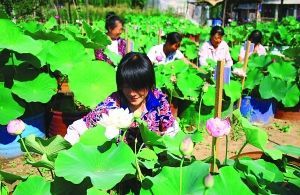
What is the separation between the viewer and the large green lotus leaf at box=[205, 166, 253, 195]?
1.47 m

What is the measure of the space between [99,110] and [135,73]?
0.31 m

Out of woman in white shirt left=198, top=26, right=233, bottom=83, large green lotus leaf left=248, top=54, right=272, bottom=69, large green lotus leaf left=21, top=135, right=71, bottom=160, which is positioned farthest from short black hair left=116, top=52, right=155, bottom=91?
woman in white shirt left=198, top=26, right=233, bottom=83

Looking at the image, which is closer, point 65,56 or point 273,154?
point 273,154

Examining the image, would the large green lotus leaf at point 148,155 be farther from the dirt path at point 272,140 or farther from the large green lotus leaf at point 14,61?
the large green lotus leaf at point 14,61

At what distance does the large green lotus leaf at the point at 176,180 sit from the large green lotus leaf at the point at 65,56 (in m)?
2.18

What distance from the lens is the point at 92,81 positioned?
331 centimetres

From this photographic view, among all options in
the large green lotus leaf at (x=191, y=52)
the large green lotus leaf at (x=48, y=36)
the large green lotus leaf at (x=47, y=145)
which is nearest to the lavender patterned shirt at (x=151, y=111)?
the large green lotus leaf at (x=47, y=145)

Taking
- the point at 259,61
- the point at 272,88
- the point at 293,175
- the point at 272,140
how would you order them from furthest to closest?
the point at 259,61
the point at 272,88
the point at 272,140
the point at 293,175

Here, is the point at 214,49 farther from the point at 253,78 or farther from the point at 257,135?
the point at 257,135

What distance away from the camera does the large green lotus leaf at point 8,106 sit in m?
3.35

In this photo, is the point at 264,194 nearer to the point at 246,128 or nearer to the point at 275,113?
the point at 246,128

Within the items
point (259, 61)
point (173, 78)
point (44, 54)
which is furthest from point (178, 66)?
point (44, 54)

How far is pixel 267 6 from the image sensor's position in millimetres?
37625

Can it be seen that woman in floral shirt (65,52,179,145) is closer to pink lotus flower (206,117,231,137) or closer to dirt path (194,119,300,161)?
pink lotus flower (206,117,231,137)
